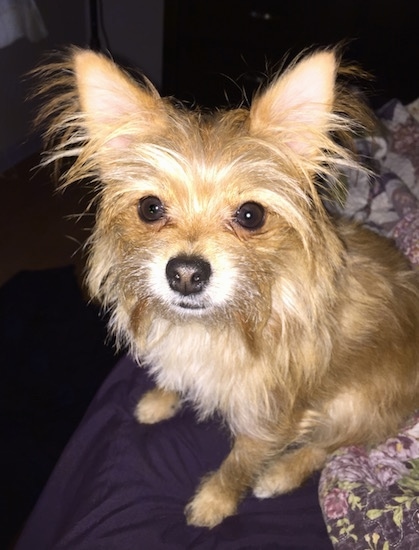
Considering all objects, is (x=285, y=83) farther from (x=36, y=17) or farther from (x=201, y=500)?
(x=36, y=17)

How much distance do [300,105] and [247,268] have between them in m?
0.45

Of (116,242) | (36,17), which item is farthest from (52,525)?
(36,17)

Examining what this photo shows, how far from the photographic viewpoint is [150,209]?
1688 mm

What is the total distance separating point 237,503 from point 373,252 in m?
1.02

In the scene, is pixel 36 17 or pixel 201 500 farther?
pixel 36 17

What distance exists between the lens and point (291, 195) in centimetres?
165

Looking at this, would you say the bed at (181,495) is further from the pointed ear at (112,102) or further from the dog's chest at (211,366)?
the pointed ear at (112,102)

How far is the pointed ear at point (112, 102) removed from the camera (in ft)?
5.20

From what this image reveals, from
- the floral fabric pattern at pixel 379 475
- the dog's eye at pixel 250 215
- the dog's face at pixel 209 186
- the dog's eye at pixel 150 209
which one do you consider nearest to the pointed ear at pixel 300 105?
the dog's face at pixel 209 186

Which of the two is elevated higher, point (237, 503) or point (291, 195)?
point (291, 195)

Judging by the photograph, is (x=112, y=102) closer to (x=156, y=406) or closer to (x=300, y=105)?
(x=300, y=105)

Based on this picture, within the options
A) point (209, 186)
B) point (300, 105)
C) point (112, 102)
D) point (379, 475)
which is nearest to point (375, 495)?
point (379, 475)

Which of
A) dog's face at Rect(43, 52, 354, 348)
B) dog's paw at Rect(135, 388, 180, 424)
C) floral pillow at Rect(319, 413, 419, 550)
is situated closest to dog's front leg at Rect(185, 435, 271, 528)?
floral pillow at Rect(319, 413, 419, 550)

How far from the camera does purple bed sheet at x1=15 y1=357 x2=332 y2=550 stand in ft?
6.51
